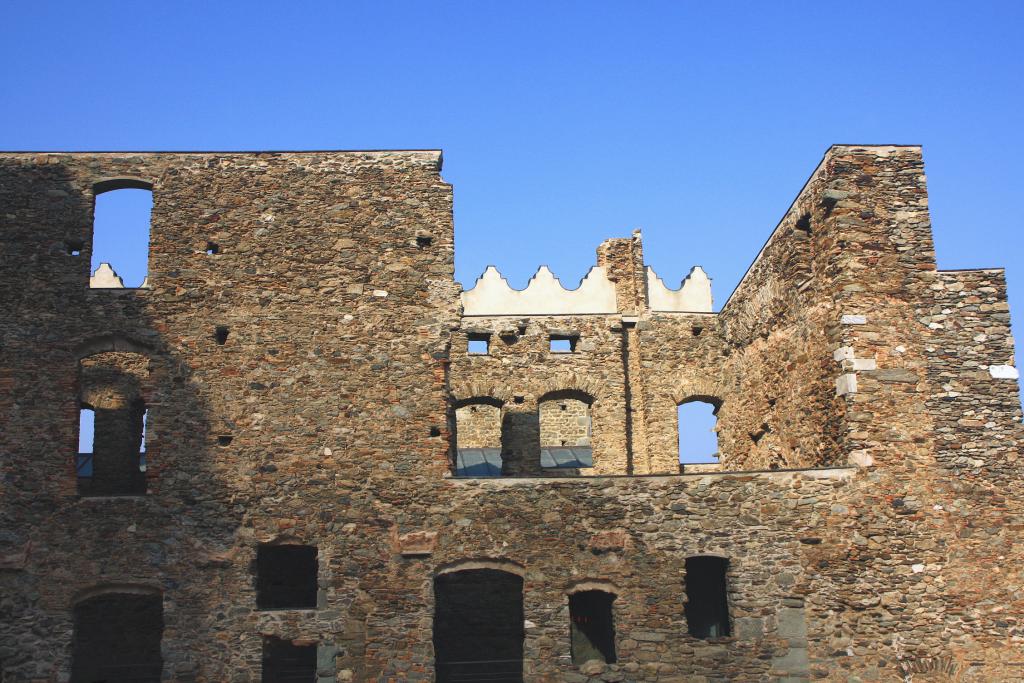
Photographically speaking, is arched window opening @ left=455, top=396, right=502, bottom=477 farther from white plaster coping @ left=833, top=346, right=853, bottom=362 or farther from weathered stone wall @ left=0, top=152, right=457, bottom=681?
white plaster coping @ left=833, top=346, right=853, bottom=362

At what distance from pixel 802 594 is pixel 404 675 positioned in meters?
5.57

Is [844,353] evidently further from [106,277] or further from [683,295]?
[106,277]

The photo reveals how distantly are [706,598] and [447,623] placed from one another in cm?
455

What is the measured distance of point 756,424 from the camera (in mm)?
18141

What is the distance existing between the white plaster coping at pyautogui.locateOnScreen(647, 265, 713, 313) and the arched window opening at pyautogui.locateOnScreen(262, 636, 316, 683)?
10.1 metres

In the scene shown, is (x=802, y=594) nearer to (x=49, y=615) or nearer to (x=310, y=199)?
(x=310, y=199)

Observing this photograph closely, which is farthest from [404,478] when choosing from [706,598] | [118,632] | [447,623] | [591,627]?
[118,632]

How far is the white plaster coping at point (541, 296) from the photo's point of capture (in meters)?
21.7

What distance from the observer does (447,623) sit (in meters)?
17.1

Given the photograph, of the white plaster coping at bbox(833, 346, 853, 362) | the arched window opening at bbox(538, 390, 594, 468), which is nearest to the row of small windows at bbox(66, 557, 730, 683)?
the white plaster coping at bbox(833, 346, 853, 362)

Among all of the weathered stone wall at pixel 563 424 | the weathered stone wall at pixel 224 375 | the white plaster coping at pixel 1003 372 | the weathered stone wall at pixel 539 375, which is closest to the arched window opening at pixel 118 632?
the weathered stone wall at pixel 224 375

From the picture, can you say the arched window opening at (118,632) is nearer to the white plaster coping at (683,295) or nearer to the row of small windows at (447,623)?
the row of small windows at (447,623)

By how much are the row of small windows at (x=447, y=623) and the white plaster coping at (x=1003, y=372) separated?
4799 mm

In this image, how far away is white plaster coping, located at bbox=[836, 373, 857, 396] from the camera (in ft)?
47.8
